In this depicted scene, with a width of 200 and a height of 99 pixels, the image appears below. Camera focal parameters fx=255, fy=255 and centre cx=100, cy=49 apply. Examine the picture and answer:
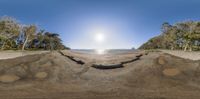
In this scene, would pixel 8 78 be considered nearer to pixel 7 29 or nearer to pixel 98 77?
pixel 98 77

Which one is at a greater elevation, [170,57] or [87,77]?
[170,57]

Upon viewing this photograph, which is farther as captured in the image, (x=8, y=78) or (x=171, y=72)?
(x=171, y=72)

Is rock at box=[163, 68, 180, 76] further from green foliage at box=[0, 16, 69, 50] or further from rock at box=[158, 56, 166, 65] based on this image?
green foliage at box=[0, 16, 69, 50]

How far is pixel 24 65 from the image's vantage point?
16.8 meters

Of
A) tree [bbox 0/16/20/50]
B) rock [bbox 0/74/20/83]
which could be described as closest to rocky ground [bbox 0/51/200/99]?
rock [bbox 0/74/20/83]

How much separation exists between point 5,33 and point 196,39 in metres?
43.9

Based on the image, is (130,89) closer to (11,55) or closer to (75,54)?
(75,54)

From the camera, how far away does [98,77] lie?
15.3 meters

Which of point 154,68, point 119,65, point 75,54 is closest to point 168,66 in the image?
point 154,68

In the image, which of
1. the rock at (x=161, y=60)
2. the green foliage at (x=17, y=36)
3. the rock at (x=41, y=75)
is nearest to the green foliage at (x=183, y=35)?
the green foliage at (x=17, y=36)

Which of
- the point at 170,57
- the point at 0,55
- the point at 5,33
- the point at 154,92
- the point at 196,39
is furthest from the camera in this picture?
the point at 196,39

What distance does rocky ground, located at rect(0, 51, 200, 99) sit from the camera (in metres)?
12.6

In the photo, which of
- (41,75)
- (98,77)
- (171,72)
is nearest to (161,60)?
(171,72)

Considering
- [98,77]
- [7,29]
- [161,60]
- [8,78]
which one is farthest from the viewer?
[7,29]
